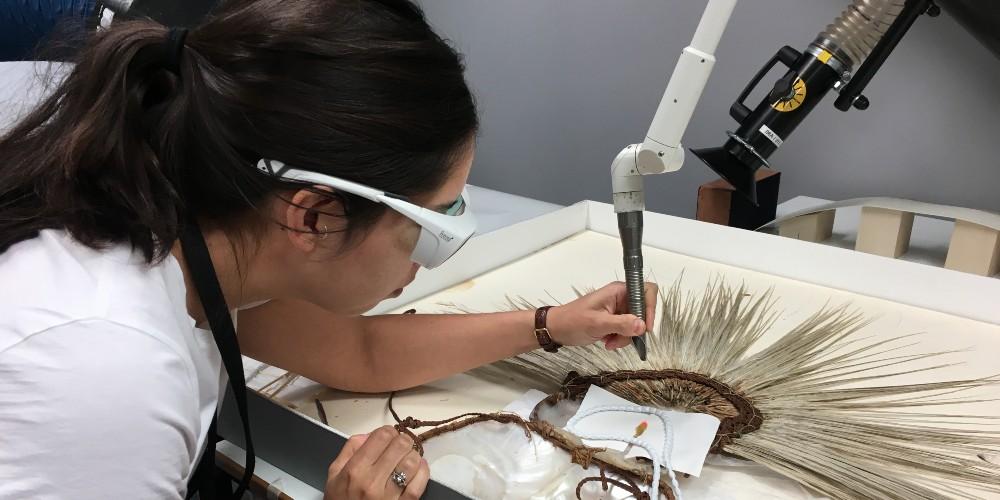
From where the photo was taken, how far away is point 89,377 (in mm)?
557

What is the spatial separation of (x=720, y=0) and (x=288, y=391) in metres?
0.74

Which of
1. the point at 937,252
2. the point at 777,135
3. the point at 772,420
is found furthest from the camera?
the point at 937,252

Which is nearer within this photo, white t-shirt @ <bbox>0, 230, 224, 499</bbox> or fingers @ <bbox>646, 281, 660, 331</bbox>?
white t-shirt @ <bbox>0, 230, 224, 499</bbox>

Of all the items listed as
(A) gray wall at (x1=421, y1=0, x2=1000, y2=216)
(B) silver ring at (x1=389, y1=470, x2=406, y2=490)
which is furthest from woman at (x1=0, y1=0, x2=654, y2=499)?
(A) gray wall at (x1=421, y1=0, x2=1000, y2=216)

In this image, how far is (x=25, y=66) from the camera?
5.13 ft

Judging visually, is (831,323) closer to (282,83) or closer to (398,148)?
(398,148)

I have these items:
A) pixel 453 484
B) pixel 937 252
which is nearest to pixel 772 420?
pixel 453 484

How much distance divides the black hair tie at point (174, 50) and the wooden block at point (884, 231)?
1.30 meters

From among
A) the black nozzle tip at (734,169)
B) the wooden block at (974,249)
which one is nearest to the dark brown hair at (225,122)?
the black nozzle tip at (734,169)

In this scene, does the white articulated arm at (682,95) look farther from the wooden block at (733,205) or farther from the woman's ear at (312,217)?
the wooden block at (733,205)

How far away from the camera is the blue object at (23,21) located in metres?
1.93

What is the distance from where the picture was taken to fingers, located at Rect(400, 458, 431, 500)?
73 cm

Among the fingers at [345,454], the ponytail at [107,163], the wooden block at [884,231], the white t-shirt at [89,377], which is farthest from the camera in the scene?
the wooden block at [884,231]

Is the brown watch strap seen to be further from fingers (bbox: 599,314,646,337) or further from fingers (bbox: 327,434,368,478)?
fingers (bbox: 327,434,368,478)
